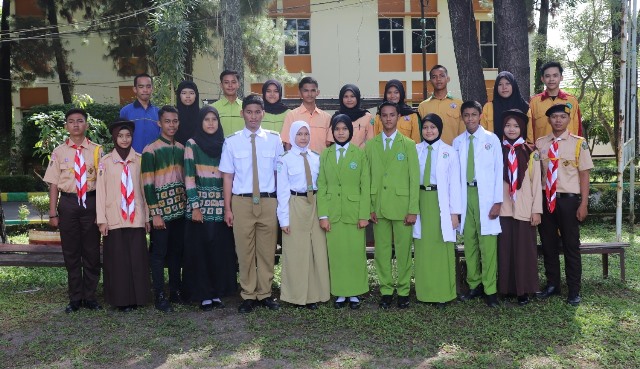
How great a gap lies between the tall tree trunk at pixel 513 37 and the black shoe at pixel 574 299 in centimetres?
305

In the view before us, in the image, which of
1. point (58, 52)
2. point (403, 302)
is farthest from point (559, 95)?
point (58, 52)

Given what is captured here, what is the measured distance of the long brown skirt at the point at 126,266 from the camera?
591 cm

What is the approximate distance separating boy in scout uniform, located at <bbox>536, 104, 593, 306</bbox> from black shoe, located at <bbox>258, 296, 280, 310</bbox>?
108 inches

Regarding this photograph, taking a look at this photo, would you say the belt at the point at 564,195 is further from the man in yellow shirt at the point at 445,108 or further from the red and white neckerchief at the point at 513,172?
the man in yellow shirt at the point at 445,108

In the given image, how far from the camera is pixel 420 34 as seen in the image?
26.3 metres

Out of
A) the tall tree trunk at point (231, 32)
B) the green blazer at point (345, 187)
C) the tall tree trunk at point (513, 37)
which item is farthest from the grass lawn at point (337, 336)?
the tall tree trunk at point (231, 32)

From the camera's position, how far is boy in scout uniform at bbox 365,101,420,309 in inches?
228

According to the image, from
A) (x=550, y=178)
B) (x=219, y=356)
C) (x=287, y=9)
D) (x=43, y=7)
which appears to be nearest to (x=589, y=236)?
(x=550, y=178)

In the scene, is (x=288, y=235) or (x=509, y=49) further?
(x=509, y=49)

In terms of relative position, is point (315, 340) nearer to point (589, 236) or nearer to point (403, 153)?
point (403, 153)

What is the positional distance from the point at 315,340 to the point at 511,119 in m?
2.75

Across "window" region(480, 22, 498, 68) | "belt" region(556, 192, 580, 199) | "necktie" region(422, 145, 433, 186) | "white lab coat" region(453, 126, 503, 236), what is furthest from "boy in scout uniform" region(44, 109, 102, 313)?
"window" region(480, 22, 498, 68)

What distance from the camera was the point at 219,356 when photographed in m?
4.76

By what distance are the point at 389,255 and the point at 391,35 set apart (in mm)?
21720
